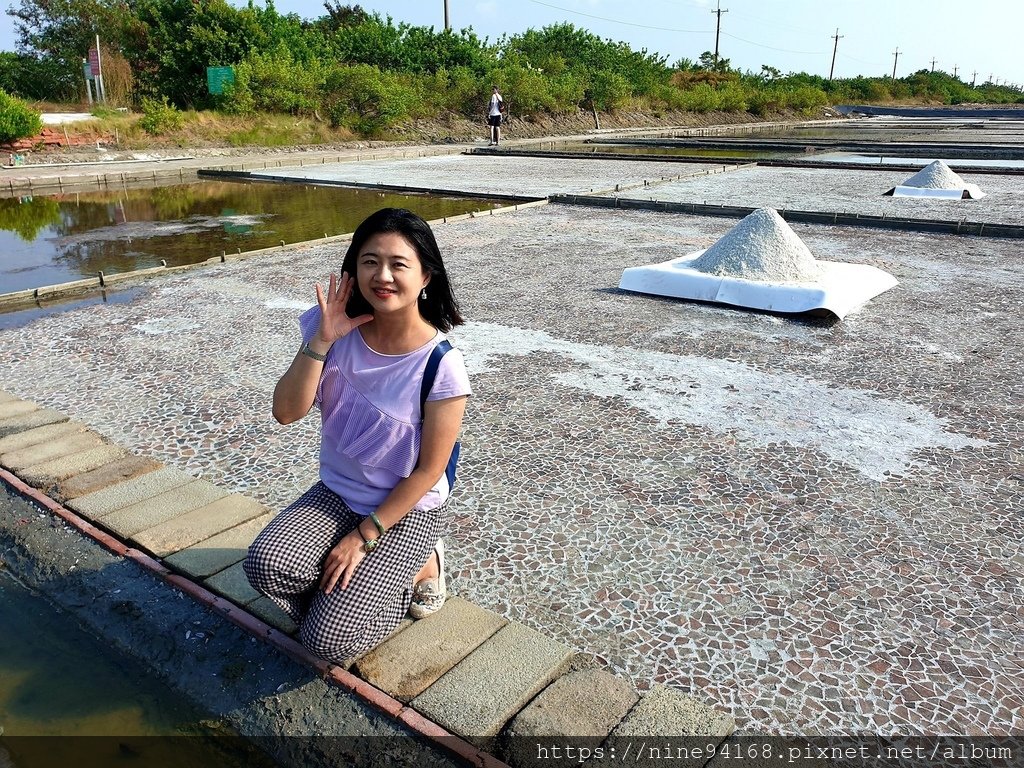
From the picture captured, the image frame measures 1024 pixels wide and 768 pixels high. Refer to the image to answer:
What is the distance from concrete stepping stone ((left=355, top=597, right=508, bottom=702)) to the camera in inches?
86.2

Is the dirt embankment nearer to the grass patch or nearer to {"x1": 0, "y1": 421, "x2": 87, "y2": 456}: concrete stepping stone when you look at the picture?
the grass patch

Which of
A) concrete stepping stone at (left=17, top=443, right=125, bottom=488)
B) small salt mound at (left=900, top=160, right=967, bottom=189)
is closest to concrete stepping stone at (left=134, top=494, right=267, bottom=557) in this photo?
concrete stepping stone at (left=17, top=443, right=125, bottom=488)

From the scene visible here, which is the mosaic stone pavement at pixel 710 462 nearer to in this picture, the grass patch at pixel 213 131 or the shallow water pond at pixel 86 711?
the shallow water pond at pixel 86 711


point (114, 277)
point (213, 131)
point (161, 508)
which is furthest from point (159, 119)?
point (161, 508)

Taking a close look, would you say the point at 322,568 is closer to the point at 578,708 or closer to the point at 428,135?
the point at 578,708

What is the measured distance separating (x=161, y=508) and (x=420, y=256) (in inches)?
69.1

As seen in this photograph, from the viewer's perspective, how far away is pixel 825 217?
10.2 metres

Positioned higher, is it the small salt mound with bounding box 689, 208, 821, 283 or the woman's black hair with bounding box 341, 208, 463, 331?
the woman's black hair with bounding box 341, 208, 463, 331

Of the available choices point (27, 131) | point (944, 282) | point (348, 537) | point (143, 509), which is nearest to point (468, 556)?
point (348, 537)

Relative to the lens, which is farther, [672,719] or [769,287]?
[769,287]

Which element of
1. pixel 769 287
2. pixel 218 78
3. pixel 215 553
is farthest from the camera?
pixel 218 78

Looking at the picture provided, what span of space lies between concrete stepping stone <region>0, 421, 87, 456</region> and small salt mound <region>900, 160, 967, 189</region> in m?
13.2

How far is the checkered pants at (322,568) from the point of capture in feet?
6.93

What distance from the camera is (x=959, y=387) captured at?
455 centimetres
